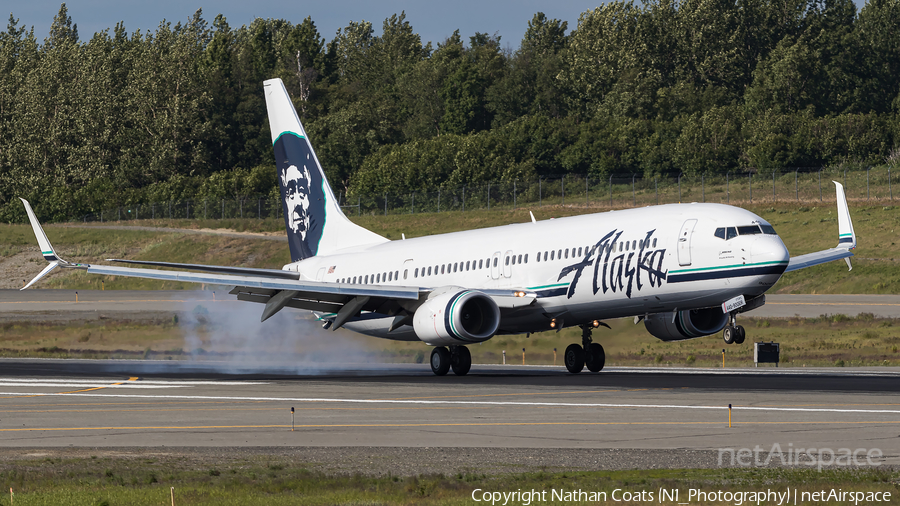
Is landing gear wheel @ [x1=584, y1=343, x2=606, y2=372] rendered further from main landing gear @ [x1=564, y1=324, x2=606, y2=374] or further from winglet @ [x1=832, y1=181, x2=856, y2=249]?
winglet @ [x1=832, y1=181, x2=856, y2=249]

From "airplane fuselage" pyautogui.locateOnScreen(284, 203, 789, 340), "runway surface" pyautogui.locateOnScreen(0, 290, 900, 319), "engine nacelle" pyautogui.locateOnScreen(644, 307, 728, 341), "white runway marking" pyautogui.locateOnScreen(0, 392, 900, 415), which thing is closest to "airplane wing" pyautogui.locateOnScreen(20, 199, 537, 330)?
"airplane fuselage" pyautogui.locateOnScreen(284, 203, 789, 340)

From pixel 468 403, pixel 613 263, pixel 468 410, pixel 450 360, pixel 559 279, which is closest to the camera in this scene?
pixel 468 410

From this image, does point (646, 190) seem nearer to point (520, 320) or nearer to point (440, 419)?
point (520, 320)

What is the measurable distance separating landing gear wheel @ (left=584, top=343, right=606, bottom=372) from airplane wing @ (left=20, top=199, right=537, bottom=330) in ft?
11.3

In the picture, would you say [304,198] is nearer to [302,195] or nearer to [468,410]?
[302,195]

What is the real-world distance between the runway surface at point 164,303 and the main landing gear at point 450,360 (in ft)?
47.6

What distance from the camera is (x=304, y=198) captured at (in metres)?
46.6

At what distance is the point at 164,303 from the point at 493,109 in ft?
248

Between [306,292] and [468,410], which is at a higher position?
[306,292]

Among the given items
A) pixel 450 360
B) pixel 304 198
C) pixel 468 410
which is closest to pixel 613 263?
pixel 450 360

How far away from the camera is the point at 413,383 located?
113 ft

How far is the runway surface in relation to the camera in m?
63.7

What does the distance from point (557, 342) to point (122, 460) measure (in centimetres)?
2840

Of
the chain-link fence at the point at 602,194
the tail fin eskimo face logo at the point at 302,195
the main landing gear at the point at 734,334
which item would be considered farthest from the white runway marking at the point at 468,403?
the chain-link fence at the point at 602,194
